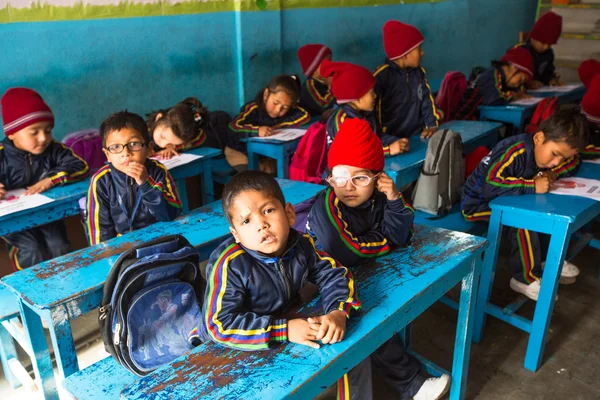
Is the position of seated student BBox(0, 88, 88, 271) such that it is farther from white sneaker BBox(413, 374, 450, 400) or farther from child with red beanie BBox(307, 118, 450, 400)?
white sneaker BBox(413, 374, 450, 400)

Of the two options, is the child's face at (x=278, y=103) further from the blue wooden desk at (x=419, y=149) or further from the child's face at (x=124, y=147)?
the child's face at (x=124, y=147)

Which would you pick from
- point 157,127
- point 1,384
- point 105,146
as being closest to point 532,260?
point 105,146

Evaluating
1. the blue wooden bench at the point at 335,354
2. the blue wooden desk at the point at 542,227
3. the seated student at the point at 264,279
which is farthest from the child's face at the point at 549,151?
the seated student at the point at 264,279

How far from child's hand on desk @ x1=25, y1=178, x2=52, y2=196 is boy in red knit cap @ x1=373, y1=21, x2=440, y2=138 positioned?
210 centimetres

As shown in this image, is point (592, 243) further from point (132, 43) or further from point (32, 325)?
point (132, 43)

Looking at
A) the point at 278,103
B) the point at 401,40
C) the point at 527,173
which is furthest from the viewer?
the point at 278,103

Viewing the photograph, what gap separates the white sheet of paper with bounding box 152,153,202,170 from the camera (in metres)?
2.84

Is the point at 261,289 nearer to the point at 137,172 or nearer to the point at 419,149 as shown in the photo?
the point at 137,172

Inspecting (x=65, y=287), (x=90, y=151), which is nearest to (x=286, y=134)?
(x=90, y=151)

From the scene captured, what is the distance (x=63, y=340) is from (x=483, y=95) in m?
3.97

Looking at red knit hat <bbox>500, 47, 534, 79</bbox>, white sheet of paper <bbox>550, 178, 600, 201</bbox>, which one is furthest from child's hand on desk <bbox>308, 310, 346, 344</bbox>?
red knit hat <bbox>500, 47, 534, 79</bbox>

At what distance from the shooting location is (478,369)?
7.23 feet

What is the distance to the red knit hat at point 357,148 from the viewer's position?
5.65 feet

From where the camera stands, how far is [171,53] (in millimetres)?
3795
